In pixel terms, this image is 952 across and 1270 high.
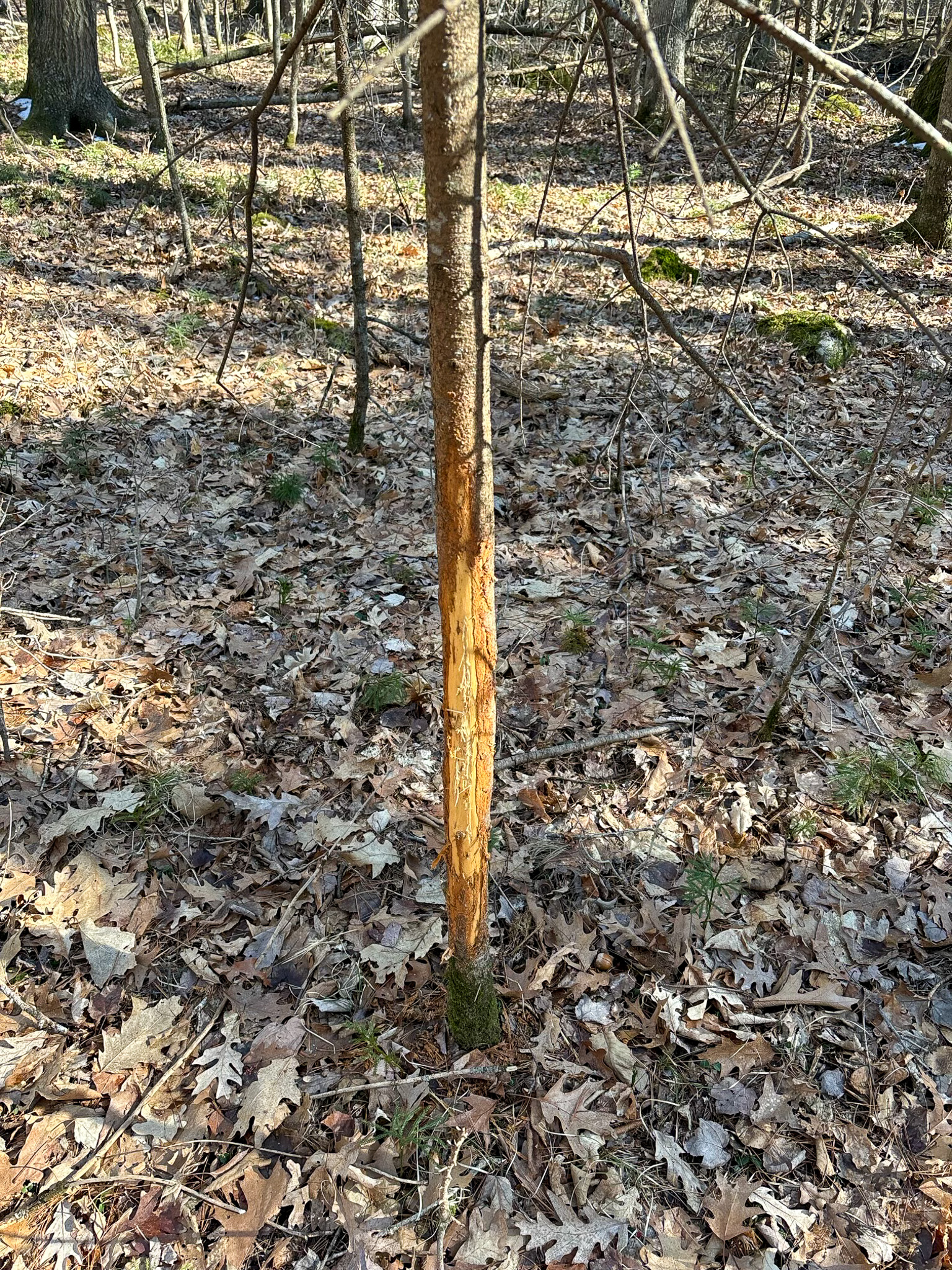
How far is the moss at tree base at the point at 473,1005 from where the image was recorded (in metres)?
2.52

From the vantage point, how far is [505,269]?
8609 millimetres

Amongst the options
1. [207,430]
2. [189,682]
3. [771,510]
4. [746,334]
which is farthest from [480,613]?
[746,334]

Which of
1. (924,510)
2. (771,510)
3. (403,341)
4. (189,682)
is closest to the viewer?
(189,682)

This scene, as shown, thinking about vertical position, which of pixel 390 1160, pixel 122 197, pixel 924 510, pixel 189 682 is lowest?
pixel 390 1160

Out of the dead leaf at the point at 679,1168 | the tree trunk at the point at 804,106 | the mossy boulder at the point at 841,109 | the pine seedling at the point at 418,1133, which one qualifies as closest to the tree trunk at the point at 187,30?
the mossy boulder at the point at 841,109

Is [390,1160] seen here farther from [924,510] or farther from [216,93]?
[216,93]

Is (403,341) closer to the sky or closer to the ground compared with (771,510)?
closer to the sky

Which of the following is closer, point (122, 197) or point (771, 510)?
point (771, 510)

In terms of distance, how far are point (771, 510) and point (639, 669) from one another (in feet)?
6.27

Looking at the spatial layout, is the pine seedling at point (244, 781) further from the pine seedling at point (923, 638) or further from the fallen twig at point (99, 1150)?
the pine seedling at point (923, 638)

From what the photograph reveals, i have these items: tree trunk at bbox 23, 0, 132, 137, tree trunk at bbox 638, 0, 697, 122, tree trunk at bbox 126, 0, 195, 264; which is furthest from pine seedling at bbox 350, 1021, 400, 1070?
tree trunk at bbox 638, 0, 697, 122

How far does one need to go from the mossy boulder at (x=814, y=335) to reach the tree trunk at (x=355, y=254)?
3919 mm

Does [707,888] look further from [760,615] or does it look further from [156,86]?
[156,86]

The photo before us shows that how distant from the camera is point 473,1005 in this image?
8.47 feet
